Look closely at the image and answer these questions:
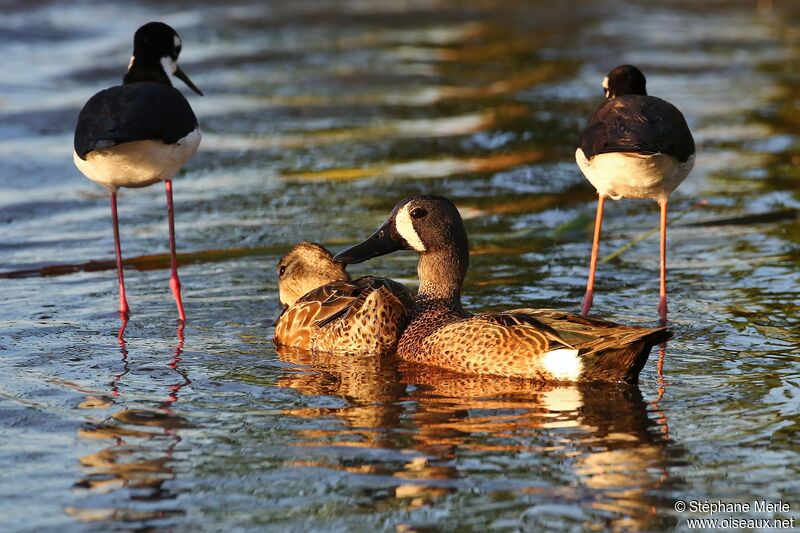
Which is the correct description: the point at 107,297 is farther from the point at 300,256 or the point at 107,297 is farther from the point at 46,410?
the point at 46,410

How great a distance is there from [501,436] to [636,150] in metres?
2.85

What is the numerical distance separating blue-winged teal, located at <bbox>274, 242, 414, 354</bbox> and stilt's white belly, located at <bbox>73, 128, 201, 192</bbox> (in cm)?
133

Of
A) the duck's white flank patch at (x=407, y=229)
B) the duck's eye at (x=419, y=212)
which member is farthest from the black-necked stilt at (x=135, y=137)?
the duck's eye at (x=419, y=212)

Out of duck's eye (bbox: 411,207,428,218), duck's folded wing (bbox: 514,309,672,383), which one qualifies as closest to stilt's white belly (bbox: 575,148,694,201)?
duck's eye (bbox: 411,207,428,218)

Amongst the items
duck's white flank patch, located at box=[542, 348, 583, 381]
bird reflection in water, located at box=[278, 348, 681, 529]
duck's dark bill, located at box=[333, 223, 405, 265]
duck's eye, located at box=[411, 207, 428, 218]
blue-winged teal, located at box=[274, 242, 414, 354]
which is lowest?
bird reflection in water, located at box=[278, 348, 681, 529]

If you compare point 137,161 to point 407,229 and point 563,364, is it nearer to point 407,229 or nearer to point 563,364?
point 407,229

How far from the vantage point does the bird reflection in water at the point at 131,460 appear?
564 cm

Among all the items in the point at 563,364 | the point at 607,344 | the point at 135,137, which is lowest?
the point at 563,364

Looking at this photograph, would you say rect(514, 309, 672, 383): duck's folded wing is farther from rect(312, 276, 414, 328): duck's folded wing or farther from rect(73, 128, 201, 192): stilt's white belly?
rect(73, 128, 201, 192): stilt's white belly

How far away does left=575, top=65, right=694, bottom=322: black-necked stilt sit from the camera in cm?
882

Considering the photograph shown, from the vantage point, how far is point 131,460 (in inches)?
243

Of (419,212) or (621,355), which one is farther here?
(419,212)

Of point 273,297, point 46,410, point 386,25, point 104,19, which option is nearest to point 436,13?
point 386,25

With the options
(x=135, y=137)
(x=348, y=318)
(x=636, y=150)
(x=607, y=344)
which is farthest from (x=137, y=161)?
(x=607, y=344)
